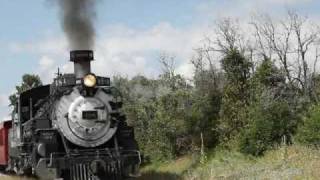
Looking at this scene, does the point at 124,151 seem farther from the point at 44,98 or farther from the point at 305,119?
the point at 305,119

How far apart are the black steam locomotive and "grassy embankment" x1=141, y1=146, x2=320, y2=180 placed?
2.95m

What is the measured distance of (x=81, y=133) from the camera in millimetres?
15891

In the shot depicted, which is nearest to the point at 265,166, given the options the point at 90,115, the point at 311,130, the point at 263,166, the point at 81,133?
the point at 263,166

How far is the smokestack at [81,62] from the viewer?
651 inches

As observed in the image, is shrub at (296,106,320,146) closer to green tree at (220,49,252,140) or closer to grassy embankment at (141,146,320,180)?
grassy embankment at (141,146,320,180)

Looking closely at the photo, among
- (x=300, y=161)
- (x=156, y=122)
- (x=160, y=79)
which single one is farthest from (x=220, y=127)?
(x=160, y=79)

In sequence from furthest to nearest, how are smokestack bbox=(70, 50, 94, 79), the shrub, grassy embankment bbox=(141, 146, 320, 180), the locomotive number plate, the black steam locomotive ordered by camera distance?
the shrub, smokestack bbox=(70, 50, 94, 79), the locomotive number plate, the black steam locomotive, grassy embankment bbox=(141, 146, 320, 180)

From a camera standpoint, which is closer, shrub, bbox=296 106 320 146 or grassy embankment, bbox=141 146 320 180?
grassy embankment, bbox=141 146 320 180

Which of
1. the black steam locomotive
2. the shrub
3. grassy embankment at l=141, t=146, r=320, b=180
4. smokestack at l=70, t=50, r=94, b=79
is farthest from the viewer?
the shrub

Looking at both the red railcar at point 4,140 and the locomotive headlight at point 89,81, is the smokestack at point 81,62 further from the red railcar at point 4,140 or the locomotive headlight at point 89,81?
the red railcar at point 4,140

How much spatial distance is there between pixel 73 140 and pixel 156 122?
13124 millimetres

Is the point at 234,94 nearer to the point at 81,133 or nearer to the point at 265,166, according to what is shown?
the point at 265,166

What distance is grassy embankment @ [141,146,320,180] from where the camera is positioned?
1497cm

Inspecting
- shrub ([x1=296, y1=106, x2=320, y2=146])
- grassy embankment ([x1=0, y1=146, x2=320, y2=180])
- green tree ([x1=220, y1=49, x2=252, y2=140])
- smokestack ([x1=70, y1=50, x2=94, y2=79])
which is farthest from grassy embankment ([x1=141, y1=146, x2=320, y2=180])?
smokestack ([x1=70, y1=50, x2=94, y2=79])
